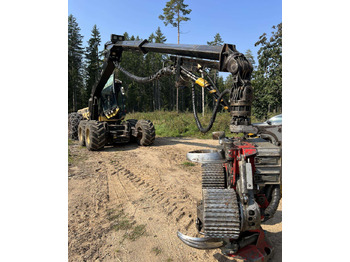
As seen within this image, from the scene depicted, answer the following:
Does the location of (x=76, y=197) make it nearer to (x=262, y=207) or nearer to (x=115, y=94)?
(x=262, y=207)

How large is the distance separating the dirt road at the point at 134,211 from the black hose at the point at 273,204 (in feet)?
2.40

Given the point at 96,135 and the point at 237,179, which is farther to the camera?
the point at 96,135

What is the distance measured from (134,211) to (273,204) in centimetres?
239

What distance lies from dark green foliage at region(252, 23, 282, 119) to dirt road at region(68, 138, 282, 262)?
24.7 feet

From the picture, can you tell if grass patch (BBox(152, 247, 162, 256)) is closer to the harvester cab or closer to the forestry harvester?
the forestry harvester

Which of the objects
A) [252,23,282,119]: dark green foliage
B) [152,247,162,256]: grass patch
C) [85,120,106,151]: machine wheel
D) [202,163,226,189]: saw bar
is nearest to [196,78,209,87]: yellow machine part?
[202,163,226,189]: saw bar

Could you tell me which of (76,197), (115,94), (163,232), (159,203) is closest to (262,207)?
(163,232)

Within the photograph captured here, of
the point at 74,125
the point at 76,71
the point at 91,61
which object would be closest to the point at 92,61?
the point at 91,61

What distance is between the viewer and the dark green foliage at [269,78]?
11.6m

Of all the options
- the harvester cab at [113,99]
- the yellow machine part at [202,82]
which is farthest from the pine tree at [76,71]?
the yellow machine part at [202,82]

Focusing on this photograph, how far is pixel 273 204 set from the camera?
235 centimetres

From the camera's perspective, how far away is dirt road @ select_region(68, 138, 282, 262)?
2.78m

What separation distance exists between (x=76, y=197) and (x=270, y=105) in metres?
11.1

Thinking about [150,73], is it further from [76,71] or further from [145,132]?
[145,132]
